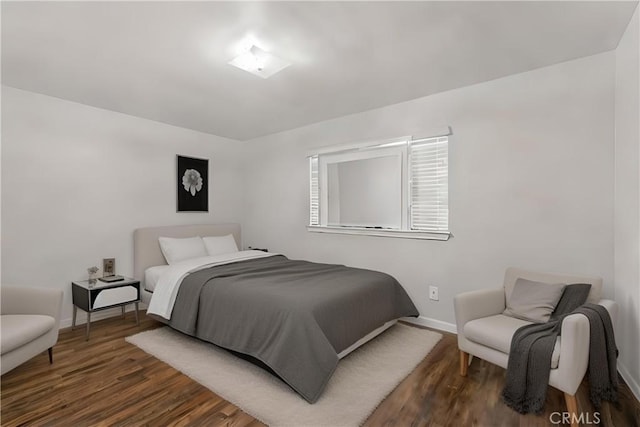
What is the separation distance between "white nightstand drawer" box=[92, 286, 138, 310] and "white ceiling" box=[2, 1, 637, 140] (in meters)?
2.01

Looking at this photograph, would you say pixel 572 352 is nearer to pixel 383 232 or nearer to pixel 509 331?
pixel 509 331

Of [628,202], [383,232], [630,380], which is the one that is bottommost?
[630,380]

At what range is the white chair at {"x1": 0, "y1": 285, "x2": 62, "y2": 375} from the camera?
2.07 m

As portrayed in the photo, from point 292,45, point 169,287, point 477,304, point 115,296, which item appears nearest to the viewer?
point 292,45

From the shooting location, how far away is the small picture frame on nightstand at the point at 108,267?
3.56 metres

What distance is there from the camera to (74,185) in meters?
3.39

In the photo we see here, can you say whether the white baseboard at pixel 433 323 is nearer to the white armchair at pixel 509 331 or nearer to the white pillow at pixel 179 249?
the white armchair at pixel 509 331

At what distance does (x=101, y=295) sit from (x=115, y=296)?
5.2 inches

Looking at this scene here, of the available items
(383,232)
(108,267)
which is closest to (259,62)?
(383,232)

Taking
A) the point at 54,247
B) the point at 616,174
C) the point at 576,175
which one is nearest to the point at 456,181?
the point at 576,175

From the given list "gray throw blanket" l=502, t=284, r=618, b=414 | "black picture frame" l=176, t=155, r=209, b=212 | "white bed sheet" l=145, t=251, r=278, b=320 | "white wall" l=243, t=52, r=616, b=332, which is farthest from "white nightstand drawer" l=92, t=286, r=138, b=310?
"gray throw blanket" l=502, t=284, r=618, b=414

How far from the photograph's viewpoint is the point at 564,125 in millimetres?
2566

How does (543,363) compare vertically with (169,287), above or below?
below

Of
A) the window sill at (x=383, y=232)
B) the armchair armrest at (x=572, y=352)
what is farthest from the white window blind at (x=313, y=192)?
the armchair armrest at (x=572, y=352)
